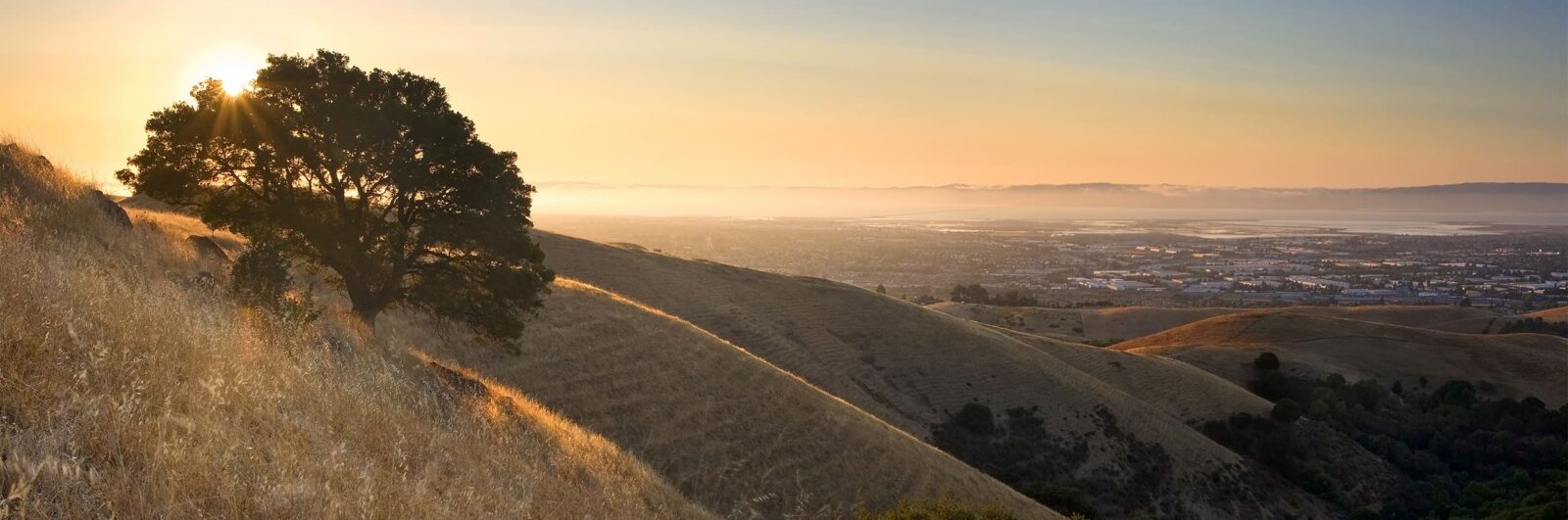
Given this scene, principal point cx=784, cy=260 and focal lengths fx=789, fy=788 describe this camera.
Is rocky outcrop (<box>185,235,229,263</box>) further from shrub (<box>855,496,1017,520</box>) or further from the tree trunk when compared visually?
shrub (<box>855,496,1017,520</box>)

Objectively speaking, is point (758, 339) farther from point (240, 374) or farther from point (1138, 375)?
point (240, 374)

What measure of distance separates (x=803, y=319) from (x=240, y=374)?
1783 inches

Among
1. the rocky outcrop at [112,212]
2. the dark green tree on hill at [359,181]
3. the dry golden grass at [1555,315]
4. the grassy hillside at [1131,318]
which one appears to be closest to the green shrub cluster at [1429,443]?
the grassy hillside at [1131,318]

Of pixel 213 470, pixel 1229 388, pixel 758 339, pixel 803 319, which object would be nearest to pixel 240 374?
pixel 213 470

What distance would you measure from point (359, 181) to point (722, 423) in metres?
12.7

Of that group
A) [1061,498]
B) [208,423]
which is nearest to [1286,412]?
[1061,498]

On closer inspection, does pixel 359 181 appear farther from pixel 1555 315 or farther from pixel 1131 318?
pixel 1555 315

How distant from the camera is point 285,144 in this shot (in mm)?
18562

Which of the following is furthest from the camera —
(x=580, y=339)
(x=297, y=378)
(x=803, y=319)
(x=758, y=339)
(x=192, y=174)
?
(x=803, y=319)

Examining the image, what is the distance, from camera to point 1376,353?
70562 mm

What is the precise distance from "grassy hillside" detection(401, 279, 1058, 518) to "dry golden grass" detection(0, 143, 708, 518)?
350 inches

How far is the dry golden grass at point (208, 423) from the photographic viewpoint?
16.8 ft

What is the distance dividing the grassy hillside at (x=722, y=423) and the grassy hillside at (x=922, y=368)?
13241mm

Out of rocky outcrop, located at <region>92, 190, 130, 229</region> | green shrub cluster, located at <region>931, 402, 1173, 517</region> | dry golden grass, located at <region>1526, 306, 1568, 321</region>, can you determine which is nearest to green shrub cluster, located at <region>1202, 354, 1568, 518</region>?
green shrub cluster, located at <region>931, 402, 1173, 517</region>
